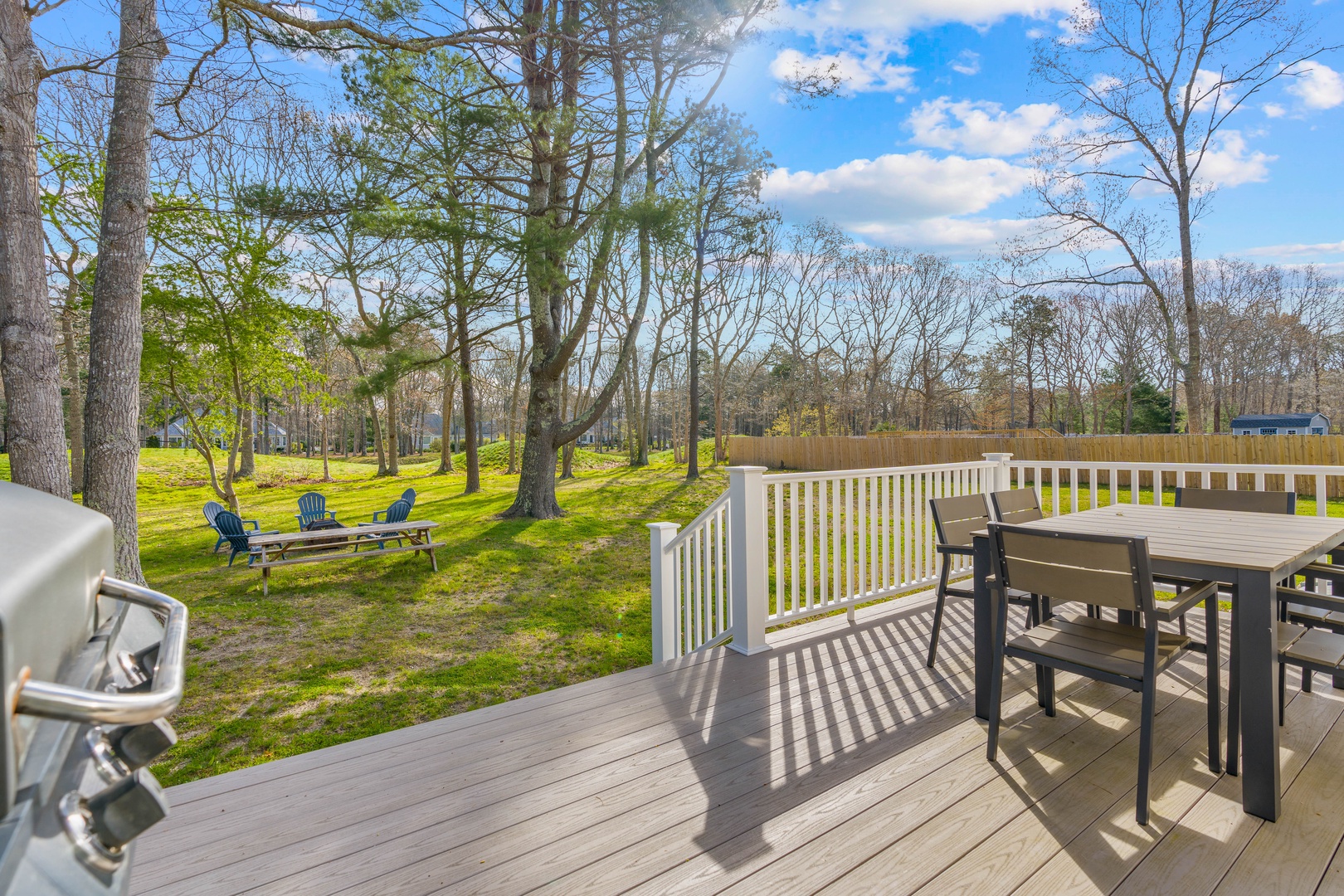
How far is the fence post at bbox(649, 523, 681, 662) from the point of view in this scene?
376cm

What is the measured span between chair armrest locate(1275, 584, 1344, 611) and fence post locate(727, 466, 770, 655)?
7.15 feet

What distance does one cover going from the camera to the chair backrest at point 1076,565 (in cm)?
197

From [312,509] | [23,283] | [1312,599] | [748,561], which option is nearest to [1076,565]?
[1312,599]

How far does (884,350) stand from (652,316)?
39.2ft

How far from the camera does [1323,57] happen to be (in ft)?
36.5

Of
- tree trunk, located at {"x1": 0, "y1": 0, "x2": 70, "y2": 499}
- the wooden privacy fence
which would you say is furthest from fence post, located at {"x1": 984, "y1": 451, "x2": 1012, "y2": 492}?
tree trunk, located at {"x1": 0, "y1": 0, "x2": 70, "y2": 499}

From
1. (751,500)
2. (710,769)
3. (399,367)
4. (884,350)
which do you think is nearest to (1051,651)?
(710,769)

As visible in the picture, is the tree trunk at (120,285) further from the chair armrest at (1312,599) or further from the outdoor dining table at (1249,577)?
the chair armrest at (1312,599)

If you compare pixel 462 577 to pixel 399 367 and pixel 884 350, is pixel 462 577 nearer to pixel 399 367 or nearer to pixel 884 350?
pixel 399 367

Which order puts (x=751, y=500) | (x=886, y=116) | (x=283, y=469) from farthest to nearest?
(x=283, y=469), (x=886, y=116), (x=751, y=500)

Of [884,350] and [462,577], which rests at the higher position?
[884,350]

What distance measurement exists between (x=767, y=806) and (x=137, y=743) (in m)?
1.77

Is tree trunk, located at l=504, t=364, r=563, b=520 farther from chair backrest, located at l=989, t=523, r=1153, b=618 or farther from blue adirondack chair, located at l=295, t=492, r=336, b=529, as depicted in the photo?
chair backrest, located at l=989, t=523, r=1153, b=618

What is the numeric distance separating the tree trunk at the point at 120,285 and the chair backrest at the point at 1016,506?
18.2 ft
